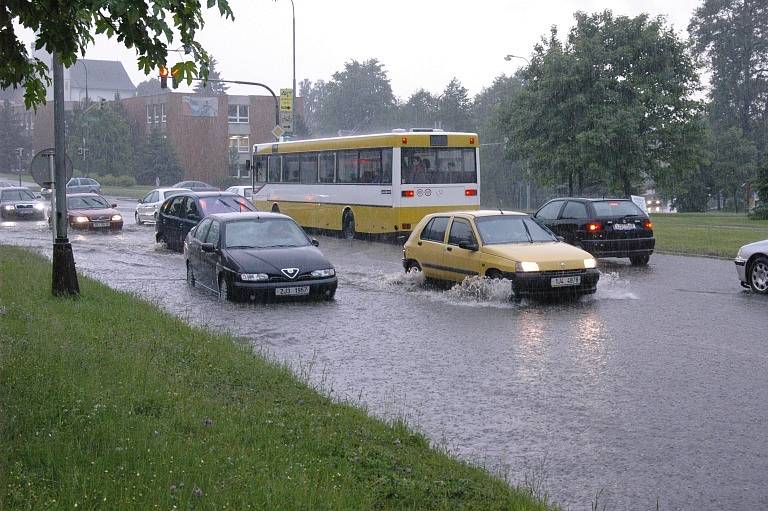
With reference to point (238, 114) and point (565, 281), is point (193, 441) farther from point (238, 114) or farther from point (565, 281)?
point (238, 114)

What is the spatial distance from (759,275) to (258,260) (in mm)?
8192

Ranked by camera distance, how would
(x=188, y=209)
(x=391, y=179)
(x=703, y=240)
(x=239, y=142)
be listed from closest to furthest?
(x=188, y=209)
(x=391, y=179)
(x=703, y=240)
(x=239, y=142)

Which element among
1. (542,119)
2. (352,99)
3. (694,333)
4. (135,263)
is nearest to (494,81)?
(352,99)

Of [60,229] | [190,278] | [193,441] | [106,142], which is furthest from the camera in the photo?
[106,142]

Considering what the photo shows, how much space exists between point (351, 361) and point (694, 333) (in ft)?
14.7

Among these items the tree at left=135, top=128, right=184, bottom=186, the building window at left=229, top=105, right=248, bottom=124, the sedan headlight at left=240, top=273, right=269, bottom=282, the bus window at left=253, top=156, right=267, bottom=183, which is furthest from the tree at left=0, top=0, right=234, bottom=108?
the building window at left=229, top=105, right=248, bottom=124

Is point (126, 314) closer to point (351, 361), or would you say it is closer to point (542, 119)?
point (351, 361)

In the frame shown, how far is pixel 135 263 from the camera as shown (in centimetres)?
2409

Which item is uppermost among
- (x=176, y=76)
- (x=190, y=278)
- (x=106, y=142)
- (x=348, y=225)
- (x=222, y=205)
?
(x=106, y=142)

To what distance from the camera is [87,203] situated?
37.2 m

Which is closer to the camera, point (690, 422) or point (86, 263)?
point (690, 422)

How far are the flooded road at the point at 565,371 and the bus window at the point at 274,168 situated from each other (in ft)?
56.0

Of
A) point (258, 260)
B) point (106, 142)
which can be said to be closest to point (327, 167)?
point (258, 260)

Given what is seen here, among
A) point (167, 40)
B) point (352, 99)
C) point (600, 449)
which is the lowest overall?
point (600, 449)
